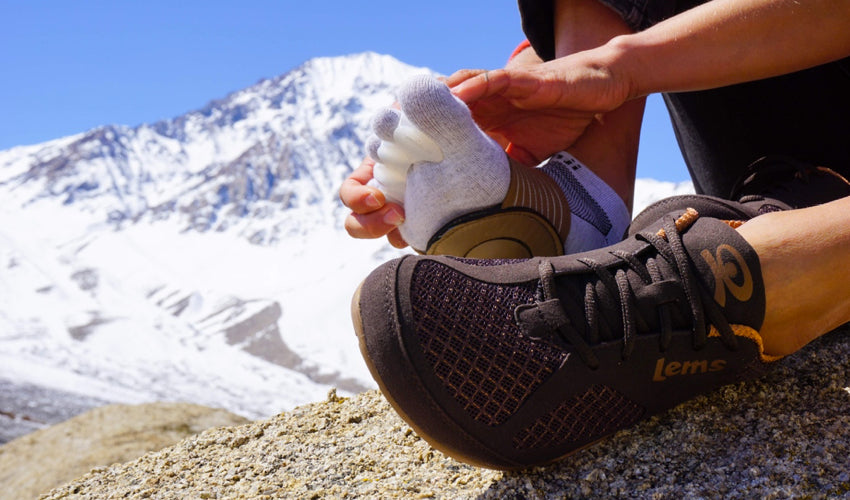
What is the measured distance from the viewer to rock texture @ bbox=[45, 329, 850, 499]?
1.68 m

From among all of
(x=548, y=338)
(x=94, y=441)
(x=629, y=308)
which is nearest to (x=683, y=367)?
(x=629, y=308)

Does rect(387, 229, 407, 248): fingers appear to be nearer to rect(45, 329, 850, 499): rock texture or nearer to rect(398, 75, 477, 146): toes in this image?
rect(398, 75, 477, 146): toes

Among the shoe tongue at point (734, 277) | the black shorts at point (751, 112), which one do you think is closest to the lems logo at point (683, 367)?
the shoe tongue at point (734, 277)

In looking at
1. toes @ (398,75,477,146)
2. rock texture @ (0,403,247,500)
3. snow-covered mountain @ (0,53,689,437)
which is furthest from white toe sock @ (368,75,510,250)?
snow-covered mountain @ (0,53,689,437)

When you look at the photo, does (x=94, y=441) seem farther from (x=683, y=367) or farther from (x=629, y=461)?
(x=683, y=367)

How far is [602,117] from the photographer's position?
2729 millimetres

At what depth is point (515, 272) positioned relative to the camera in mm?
1771

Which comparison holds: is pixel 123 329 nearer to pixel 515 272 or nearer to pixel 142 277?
pixel 142 277

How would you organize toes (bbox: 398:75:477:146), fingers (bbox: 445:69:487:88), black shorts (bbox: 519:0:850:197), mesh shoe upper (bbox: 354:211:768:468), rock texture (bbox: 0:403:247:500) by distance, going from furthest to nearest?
rock texture (bbox: 0:403:247:500) → black shorts (bbox: 519:0:850:197) → fingers (bbox: 445:69:487:88) → toes (bbox: 398:75:477:146) → mesh shoe upper (bbox: 354:211:768:468)

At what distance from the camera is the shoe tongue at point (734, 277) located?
1.69m

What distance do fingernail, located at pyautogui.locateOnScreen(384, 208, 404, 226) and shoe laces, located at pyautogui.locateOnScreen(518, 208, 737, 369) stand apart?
77cm

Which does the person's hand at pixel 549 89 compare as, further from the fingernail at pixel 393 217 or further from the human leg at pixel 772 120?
the human leg at pixel 772 120

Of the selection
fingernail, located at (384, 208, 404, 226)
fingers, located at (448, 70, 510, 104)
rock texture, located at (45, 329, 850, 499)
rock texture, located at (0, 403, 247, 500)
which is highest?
fingers, located at (448, 70, 510, 104)

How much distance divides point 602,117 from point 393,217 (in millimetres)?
957
